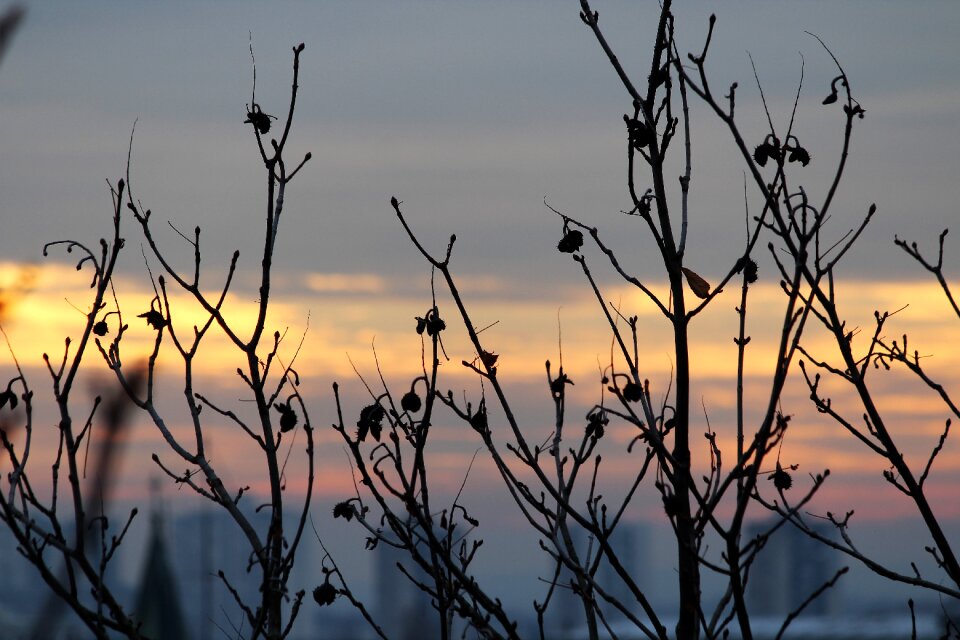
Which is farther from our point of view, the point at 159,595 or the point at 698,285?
the point at 159,595

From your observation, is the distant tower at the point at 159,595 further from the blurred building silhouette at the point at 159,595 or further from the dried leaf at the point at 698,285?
the dried leaf at the point at 698,285

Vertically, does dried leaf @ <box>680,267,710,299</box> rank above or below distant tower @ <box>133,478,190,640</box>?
above

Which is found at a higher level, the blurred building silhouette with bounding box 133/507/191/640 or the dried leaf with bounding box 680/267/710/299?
the dried leaf with bounding box 680/267/710/299

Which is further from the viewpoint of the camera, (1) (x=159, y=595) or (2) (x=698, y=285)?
(1) (x=159, y=595)

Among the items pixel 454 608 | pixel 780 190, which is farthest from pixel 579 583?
pixel 780 190

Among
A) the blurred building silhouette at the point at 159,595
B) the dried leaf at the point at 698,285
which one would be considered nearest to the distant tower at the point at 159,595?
the blurred building silhouette at the point at 159,595

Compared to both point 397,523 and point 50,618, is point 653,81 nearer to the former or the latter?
point 397,523

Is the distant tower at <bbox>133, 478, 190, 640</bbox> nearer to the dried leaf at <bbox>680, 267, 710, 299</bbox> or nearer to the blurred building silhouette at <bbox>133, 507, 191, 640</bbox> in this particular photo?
the blurred building silhouette at <bbox>133, 507, 191, 640</bbox>

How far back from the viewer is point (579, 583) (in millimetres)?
4539

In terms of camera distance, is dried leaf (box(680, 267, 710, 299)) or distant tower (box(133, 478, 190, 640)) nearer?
dried leaf (box(680, 267, 710, 299))

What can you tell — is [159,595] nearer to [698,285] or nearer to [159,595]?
[159,595]

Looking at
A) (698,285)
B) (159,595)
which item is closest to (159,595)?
(159,595)

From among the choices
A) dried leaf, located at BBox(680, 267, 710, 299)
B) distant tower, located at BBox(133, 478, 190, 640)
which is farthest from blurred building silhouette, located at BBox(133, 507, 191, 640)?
dried leaf, located at BBox(680, 267, 710, 299)

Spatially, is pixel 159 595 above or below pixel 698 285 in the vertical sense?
below
